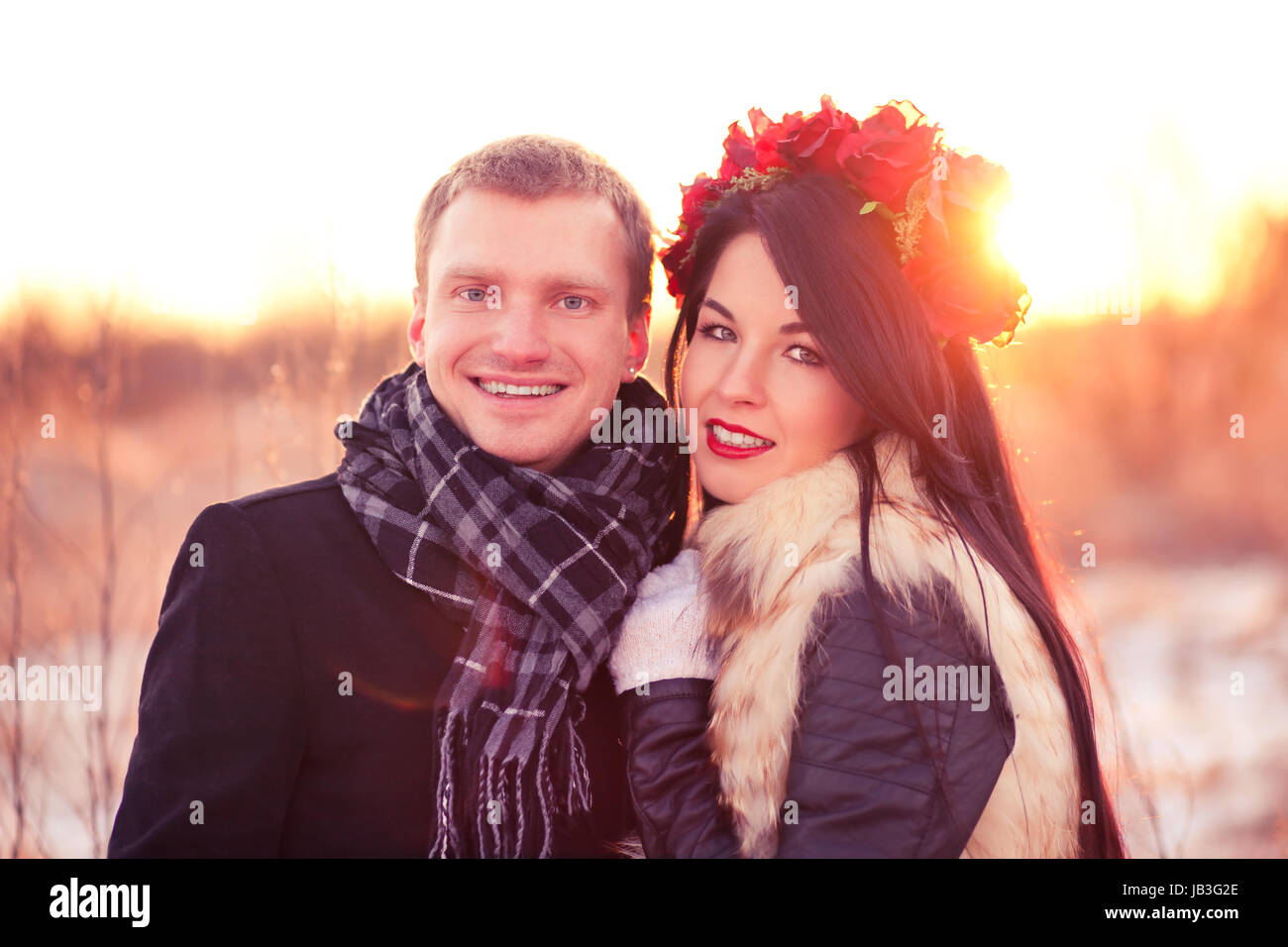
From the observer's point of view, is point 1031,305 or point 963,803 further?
point 1031,305

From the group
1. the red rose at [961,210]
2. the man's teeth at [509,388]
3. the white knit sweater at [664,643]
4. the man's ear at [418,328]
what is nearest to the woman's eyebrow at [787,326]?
the red rose at [961,210]

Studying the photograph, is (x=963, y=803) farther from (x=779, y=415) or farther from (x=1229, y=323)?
(x=1229, y=323)

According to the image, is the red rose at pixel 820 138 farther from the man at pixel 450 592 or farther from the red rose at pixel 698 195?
the man at pixel 450 592

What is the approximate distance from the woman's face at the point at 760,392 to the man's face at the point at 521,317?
0.27 meters

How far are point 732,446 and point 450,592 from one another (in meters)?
0.74

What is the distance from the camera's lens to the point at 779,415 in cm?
244

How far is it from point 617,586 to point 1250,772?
431cm

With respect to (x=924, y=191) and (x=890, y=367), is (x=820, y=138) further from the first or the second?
(x=890, y=367)

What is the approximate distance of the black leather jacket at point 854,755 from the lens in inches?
77.9

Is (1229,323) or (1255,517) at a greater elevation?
(1229,323)

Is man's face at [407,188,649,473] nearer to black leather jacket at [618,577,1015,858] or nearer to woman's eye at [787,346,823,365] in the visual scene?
woman's eye at [787,346,823,365]

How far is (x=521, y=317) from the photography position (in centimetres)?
241

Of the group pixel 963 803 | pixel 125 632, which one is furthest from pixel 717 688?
pixel 125 632

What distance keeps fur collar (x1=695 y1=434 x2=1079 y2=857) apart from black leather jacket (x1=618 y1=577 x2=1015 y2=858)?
39 mm
